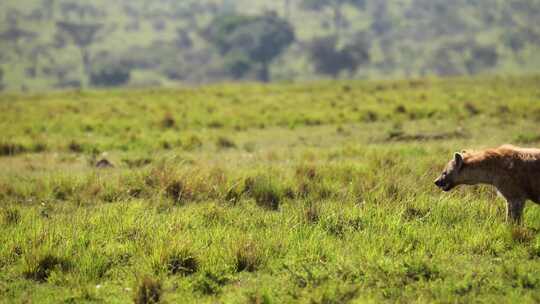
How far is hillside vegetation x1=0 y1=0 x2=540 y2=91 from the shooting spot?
11719 cm

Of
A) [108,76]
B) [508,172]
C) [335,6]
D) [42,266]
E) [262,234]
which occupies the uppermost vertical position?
[335,6]

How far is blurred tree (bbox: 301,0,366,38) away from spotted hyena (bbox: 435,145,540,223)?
146 m

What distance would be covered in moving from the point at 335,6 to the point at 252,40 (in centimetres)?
4853

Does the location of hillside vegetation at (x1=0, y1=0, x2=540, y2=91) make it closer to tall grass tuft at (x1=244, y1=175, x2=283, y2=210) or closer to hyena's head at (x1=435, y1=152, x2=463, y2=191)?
tall grass tuft at (x1=244, y1=175, x2=283, y2=210)

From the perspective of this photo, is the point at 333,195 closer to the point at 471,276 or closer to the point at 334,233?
the point at 334,233

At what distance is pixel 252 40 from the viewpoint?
384ft

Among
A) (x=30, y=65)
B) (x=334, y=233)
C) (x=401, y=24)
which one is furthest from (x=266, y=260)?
(x=401, y=24)

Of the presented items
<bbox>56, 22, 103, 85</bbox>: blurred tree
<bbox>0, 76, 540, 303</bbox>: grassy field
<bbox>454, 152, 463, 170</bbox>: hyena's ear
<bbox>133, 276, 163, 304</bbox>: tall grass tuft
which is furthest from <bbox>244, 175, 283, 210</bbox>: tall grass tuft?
<bbox>56, 22, 103, 85</bbox>: blurred tree

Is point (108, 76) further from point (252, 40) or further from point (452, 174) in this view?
point (452, 174)

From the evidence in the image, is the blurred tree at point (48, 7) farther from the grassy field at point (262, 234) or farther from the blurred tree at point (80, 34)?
the grassy field at point (262, 234)

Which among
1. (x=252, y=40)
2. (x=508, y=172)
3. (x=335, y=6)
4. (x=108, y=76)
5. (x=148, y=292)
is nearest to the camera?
(x=148, y=292)

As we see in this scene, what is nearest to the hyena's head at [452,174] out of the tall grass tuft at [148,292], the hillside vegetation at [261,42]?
the tall grass tuft at [148,292]

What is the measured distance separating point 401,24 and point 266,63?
57.0 meters

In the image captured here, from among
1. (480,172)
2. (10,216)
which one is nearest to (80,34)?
(10,216)
